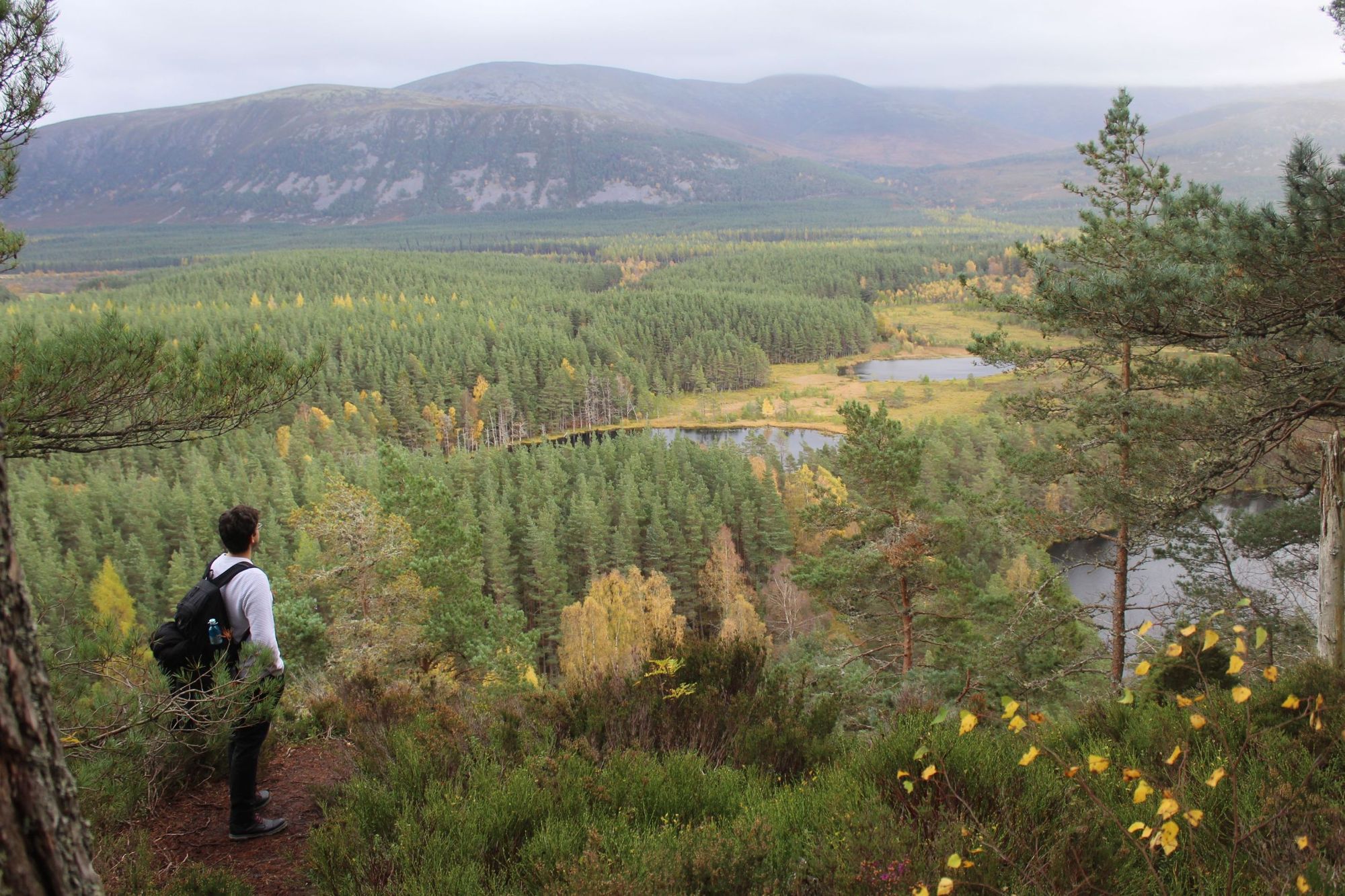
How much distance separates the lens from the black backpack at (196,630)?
459cm

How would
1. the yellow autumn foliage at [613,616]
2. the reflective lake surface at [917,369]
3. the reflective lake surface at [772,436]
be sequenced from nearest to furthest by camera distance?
the yellow autumn foliage at [613,616] < the reflective lake surface at [772,436] < the reflective lake surface at [917,369]

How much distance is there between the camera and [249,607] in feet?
15.1

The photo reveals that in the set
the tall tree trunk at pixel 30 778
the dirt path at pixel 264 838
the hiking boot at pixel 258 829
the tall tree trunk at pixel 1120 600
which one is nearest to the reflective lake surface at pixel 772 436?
the tall tree trunk at pixel 1120 600

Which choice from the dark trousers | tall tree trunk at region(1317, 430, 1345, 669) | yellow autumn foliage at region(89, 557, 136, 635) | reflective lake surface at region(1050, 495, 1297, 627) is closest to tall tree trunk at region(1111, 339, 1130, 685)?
tall tree trunk at region(1317, 430, 1345, 669)

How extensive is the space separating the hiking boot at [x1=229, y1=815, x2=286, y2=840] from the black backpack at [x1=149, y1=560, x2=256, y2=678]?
3.26 feet

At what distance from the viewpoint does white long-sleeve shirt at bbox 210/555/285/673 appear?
4.61m

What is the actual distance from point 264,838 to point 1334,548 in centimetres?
821

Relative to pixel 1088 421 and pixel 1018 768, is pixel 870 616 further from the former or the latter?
pixel 1018 768

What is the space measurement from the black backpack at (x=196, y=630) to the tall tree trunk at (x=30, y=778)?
10.0 ft

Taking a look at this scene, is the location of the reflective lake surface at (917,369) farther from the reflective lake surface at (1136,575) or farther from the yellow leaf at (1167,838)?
the yellow leaf at (1167,838)

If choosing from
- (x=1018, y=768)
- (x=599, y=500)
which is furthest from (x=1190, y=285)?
(x=599, y=500)

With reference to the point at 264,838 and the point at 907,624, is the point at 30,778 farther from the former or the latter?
A: the point at 907,624

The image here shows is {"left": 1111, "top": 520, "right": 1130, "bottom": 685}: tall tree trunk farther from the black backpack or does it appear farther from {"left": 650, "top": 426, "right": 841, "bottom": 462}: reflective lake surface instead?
{"left": 650, "top": 426, "right": 841, "bottom": 462}: reflective lake surface

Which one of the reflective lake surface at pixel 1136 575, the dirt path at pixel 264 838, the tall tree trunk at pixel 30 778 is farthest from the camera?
the reflective lake surface at pixel 1136 575
